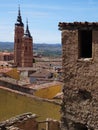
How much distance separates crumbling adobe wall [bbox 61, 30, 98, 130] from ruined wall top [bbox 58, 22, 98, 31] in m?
0.14

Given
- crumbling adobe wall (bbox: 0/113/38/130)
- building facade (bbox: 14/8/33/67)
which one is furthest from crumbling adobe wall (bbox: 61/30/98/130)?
building facade (bbox: 14/8/33/67)

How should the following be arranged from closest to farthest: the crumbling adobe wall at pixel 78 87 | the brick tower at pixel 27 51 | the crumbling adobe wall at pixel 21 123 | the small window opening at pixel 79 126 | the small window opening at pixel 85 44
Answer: the crumbling adobe wall at pixel 78 87 → the small window opening at pixel 85 44 → the small window opening at pixel 79 126 → the crumbling adobe wall at pixel 21 123 → the brick tower at pixel 27 51

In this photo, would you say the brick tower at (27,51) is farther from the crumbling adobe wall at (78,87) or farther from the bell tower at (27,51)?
the crumbling adobe wall at (78,87)

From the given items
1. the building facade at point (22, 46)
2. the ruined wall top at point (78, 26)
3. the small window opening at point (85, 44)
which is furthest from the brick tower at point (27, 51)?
the small window opening at point (85, 44)

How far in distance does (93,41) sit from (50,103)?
10.1 metres

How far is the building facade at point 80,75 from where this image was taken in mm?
13828

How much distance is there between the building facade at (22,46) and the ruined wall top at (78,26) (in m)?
99.5

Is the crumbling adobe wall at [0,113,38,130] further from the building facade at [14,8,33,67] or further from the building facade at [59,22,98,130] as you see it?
the building facade at [14,8,33,67]

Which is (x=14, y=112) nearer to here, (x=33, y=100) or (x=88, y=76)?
(x=33, y=100)

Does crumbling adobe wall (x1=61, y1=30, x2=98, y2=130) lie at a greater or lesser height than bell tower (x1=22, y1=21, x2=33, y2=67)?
greater

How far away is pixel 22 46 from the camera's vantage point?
11794 cm

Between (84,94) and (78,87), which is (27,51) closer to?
(78,87)

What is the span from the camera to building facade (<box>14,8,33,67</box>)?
115062mm

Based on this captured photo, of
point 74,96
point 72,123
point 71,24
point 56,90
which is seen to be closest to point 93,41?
point 71,24
